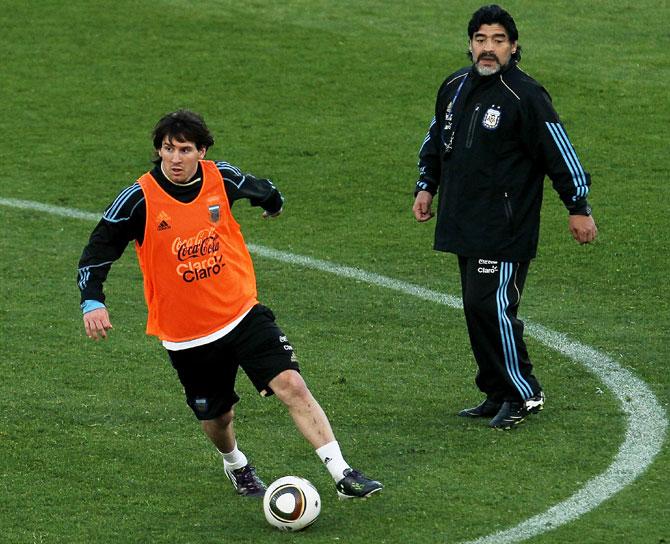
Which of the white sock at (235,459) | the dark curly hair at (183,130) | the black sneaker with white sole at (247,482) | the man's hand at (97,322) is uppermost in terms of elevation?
the dark curly hair at (183,130)

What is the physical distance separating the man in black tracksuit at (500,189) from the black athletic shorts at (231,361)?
142cm

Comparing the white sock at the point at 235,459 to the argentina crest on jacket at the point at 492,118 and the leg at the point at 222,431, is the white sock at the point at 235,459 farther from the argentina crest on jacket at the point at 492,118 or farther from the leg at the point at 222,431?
the argentina crest on jacket at the point at 492,118

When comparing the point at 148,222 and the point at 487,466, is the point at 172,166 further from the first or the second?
the point at 487,466

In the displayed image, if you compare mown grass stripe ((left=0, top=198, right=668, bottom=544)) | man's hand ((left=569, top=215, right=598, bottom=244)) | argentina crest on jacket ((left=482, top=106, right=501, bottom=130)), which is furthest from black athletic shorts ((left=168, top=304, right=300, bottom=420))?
man's hand ((left=569, top=215, right=598, bottom=244))

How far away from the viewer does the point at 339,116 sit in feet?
50.2

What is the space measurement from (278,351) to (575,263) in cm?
478

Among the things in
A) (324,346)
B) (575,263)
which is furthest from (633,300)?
(324,346)

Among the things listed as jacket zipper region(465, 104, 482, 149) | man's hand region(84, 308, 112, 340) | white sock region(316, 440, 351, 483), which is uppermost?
jacket zipper region(465, 104, 482, 149)

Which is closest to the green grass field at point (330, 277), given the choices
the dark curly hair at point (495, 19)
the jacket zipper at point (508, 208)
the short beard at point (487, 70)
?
the jacket zipper at point (508, 208)

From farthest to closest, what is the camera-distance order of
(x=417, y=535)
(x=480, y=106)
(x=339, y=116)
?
1. (x=339, y=116)
2. (x=480, y=106)
3. (x=417, y=535)

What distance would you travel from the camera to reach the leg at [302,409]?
6.58 metres

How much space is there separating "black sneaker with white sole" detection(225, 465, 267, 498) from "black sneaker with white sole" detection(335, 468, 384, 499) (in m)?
0.49

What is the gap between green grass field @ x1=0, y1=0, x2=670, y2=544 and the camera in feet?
22.2

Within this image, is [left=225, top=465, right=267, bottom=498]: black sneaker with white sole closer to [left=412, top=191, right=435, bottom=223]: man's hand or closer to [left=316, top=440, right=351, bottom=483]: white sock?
[left=316, top=440, right=351, bottom=483]: white sock
